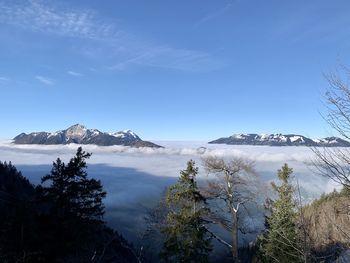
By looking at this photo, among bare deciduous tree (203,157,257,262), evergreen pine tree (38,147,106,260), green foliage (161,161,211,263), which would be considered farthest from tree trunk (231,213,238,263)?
evergreen pine tree (38,147,106,260)

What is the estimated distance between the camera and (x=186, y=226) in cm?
2320

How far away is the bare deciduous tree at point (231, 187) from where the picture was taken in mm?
23078

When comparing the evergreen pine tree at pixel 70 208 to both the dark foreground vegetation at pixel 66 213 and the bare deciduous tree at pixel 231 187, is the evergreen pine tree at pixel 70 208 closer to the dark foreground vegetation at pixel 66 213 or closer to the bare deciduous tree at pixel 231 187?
the dark foreground vegetation at pixel 66 213

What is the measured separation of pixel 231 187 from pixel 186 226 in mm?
3477

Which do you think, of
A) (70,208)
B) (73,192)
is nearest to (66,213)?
(70,208)

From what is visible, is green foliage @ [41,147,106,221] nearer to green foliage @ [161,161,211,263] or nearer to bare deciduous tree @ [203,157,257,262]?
green foliage @ [161,161,211,263]

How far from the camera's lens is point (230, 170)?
23109 mm

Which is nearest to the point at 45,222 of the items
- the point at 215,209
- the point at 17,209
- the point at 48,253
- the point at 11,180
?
the point at 48,253


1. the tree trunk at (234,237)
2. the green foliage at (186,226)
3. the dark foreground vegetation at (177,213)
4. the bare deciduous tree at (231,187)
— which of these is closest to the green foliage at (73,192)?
the dark foreground vegetation at (177,213)

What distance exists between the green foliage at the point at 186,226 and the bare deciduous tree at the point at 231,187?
78 centimetres

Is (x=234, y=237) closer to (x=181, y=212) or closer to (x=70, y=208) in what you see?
(x=181, y=212)

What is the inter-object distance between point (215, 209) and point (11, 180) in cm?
8151

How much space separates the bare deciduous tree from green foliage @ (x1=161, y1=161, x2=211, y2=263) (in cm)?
78

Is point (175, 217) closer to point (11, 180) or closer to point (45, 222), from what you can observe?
point (45, 222)
